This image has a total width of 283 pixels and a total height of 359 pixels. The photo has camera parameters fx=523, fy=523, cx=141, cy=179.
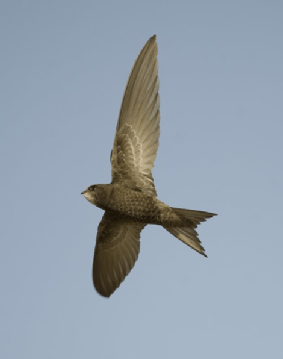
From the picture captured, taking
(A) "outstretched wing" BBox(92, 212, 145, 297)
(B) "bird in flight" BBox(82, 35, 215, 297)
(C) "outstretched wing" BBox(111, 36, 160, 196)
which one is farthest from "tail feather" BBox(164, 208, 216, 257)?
(A) "outstretched wing" BBox(92, 212, 145, 297)

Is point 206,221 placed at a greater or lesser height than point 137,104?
lesser

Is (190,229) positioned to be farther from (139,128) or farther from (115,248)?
(139,128)

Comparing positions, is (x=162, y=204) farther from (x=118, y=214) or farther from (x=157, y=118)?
(x=157, y=118)

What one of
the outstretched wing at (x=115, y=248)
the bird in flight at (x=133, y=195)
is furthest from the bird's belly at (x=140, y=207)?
the outstretched wing at (x=115, y=248)

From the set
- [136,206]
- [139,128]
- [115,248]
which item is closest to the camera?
[136,206]

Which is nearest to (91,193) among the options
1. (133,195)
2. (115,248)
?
(133,195)

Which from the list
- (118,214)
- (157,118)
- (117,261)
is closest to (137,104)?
(157,118)

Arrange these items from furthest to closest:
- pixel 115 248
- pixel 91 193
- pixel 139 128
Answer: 1. pixel 115 248
2. pixel 139 128
3. pixel 91 193
